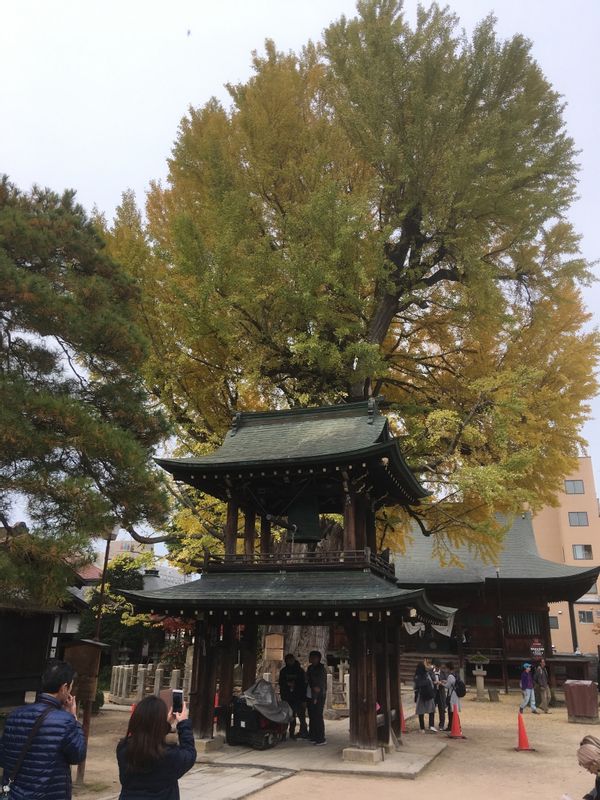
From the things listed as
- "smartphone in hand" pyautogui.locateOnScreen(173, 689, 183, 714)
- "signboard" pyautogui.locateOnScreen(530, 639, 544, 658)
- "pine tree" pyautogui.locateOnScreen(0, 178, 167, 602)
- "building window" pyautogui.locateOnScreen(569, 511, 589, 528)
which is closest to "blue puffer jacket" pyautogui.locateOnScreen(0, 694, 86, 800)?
"smartphone in hand" pyautogui.locateOnScreen(173, 689, 183, 714)

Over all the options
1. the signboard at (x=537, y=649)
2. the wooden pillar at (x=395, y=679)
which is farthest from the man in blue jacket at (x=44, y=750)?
the signboard at (x=537, y=649)

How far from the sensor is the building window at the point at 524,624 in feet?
82.1

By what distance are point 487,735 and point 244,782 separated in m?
8.00

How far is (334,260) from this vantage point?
15430 mm

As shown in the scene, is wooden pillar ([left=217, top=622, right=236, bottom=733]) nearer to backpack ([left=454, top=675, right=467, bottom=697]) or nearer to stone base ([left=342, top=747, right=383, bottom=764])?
stone base ([left=342, top=747, right=383, bottom=764])

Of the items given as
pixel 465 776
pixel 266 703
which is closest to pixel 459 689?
pixel 465 776

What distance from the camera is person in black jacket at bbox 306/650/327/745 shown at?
1195 cm

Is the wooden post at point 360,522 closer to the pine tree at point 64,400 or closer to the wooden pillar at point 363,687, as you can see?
the wooden pillar at point 363,687

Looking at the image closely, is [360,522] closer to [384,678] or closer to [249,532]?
[249,532]

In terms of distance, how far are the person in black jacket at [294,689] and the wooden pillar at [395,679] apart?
1.96 m

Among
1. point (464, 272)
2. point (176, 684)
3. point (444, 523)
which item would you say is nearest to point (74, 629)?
point (176, 684)

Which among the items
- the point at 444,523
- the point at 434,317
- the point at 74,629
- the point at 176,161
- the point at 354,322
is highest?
the point at 176,161

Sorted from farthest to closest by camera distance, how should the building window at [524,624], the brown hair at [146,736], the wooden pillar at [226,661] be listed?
the building window at [524,624] < the wooden pillar at [226,661] < the brown hair at [146,736]

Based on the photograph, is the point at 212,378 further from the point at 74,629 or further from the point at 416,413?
the point at 74,629
